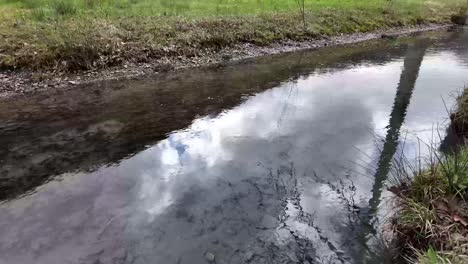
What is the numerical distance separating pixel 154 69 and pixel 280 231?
29.2 feet

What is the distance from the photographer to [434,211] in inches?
181

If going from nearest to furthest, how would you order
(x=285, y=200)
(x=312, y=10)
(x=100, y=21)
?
(x=285, y=200), (x=100, y=21), (x=312, y=10)

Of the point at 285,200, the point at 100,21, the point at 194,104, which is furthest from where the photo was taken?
the point at 100,21

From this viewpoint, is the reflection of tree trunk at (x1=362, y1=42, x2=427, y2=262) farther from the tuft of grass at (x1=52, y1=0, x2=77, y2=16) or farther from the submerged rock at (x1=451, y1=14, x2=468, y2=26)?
the tuft of grass at (x1=52, y1=0, x2=77, y2=16)

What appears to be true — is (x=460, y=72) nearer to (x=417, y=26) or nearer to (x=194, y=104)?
(x=194, y=104)

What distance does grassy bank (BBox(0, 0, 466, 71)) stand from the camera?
39.4 ft

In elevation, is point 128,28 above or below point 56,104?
above

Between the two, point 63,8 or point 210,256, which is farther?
point 63,8

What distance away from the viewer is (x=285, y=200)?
6.05 metres

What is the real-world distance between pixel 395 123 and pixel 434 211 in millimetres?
4818

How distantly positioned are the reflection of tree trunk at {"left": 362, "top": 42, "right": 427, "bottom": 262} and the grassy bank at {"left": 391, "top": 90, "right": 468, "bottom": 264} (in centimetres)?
58

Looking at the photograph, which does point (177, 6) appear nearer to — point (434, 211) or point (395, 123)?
point (395, 123)

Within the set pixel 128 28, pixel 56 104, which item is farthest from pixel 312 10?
pixel 56 104

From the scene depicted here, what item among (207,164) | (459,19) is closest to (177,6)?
(207,164)
